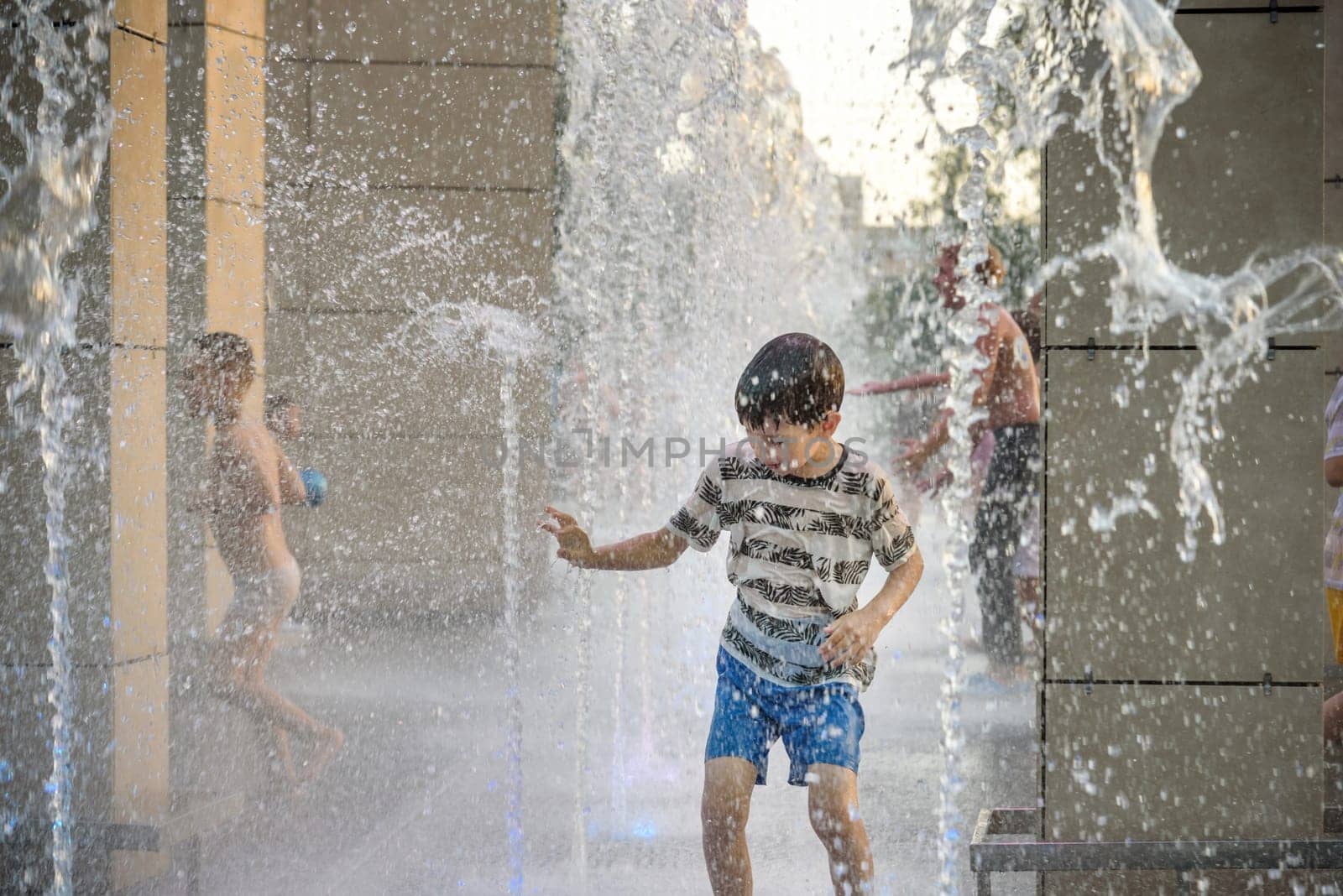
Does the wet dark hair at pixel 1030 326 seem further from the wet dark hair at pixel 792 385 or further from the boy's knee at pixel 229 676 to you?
the boy's knee at pixel 229 676

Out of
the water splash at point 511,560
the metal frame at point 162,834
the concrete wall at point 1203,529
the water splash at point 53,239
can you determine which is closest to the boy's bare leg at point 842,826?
the concrete wall at point 1203,529

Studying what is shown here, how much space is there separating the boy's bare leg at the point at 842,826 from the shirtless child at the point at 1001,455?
290 cm

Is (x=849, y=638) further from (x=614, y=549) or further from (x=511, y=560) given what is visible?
(x=511, y=560)

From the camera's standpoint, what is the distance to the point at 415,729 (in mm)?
5652

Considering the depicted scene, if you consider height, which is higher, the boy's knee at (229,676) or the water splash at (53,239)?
the water splash at (53,239)

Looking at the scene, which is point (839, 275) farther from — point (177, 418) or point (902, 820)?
point (902, 820)

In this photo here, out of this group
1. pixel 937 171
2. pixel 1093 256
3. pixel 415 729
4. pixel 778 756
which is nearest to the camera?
pixel 1093 256

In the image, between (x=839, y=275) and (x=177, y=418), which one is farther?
(x=839, y=275)

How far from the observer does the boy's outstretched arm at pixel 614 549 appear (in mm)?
2998

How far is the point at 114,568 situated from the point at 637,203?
516 cm

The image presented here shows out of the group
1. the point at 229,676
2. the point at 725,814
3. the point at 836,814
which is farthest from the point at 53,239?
the point at 836,814

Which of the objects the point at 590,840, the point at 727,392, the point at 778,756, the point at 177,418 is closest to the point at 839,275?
the point at 727,392

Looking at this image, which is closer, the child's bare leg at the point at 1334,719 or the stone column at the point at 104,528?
the stone column at the point at 104,528

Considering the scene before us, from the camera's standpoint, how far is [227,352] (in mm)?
4602
